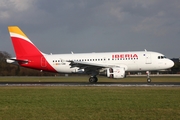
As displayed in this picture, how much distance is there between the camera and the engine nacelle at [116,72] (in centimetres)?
Result: 3416

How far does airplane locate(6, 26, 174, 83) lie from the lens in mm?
35750

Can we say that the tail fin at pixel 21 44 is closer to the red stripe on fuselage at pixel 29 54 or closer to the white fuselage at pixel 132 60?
the red stripe on fuselage at pixel 29 54

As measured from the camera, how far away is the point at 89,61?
37.4m

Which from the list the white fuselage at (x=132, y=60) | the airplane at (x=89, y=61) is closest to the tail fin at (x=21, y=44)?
the airplane at (x=89, y=61)

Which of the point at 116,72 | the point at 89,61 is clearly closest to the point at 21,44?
the point at 89,61

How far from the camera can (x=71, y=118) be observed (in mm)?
11031

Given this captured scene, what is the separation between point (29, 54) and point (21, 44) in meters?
1.77

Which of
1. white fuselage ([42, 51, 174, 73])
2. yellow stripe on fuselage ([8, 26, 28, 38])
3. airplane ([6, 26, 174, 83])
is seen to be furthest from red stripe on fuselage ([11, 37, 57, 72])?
white fuselage ([42, 51, 174, 73])

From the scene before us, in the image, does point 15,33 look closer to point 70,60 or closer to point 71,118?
point 70,60

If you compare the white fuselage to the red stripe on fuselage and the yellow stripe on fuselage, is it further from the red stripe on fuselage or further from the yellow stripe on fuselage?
the yellow stripe on fuselage

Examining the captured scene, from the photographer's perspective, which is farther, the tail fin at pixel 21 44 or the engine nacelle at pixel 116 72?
the tail fin at pixel 21 44

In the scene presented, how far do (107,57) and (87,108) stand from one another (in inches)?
925

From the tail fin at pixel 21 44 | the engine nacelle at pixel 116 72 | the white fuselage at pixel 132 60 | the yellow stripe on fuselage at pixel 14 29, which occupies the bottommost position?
the engine nacelle at pixel 116 72

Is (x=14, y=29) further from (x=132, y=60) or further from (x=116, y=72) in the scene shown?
(x=132, y=60)
